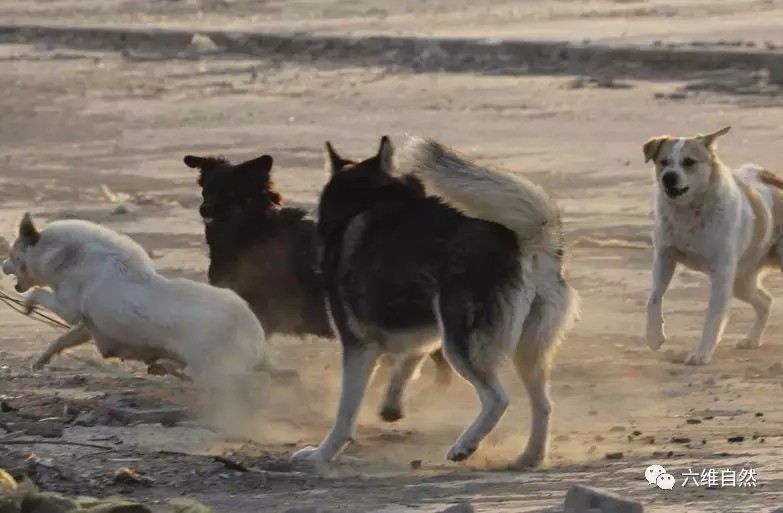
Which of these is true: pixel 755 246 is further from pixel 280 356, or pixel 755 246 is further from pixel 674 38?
pixel 674 38

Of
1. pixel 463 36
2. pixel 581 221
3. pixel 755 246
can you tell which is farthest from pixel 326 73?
pixel 755 246

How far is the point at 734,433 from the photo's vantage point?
7715mm

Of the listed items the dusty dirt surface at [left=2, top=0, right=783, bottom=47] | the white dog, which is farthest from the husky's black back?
the dusty dirt surface at [left=2, top=0, right=783, bottom=47]

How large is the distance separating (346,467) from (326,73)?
1747 cm

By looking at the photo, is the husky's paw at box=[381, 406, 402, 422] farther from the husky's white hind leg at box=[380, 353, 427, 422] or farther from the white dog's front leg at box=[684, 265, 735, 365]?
the white dog's front leg at box=[684, 265, 735, 365]

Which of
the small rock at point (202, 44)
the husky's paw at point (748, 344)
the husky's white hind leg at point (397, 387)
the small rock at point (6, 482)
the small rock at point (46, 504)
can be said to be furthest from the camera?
the small rock at point (202, 44)

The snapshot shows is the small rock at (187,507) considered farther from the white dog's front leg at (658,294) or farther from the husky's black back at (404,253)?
the white dog's front leg at (658,294)

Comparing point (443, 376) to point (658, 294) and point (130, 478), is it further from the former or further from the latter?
point (130, 478)

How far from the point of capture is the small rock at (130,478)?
21.9 feet

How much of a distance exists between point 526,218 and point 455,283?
39cm

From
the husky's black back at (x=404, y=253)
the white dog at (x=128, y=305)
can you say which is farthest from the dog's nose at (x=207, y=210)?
the husky's black back at (x=404, y=253)

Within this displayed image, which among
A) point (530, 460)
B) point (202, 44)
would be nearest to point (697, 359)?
point (530, 460)

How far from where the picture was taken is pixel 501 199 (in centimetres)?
712

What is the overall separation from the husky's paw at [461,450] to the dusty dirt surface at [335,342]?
6cm
